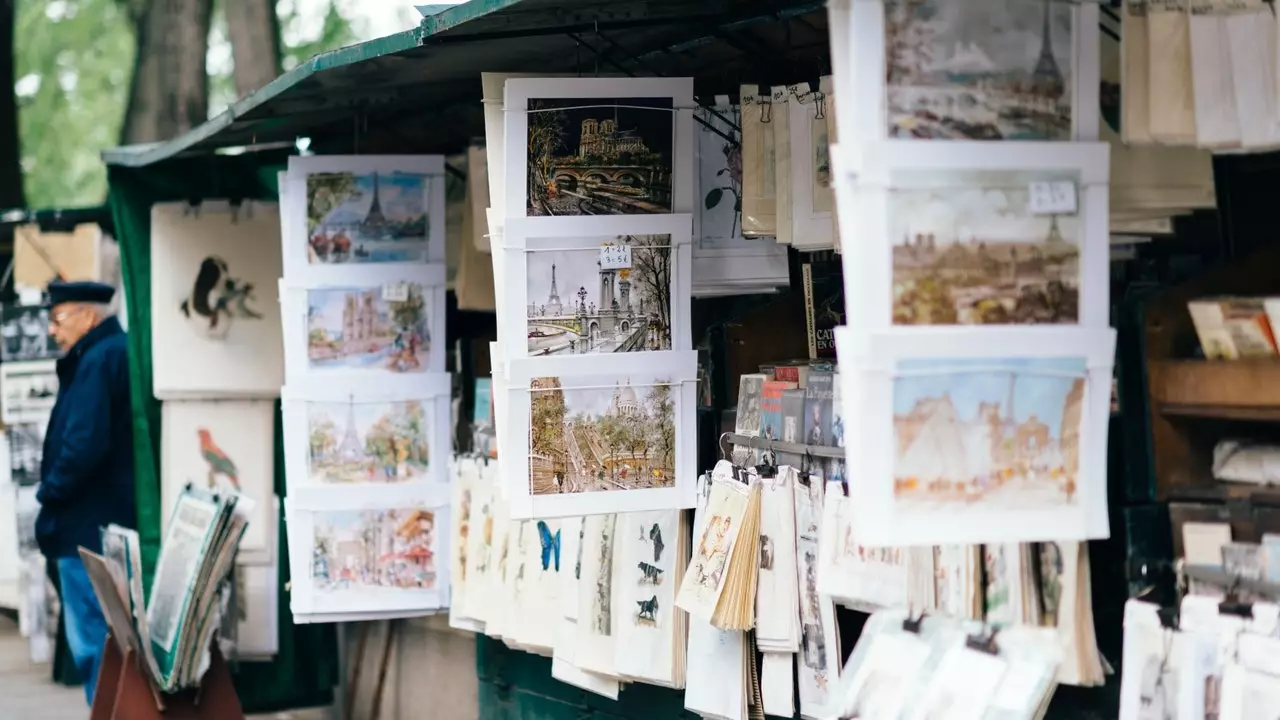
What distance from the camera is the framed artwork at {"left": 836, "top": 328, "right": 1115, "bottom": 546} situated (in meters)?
3.78

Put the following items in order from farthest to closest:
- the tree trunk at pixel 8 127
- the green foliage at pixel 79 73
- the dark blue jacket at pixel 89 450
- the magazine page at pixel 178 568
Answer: the green foliage at pixel 79 73
the tree trunk at pixel 8 127
the dark blue jacket at pixel 89 450
the magazine page at pixel 178 568

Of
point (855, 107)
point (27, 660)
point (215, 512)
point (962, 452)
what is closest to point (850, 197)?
point (855, 107)

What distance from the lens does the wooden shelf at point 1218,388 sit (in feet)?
13.7

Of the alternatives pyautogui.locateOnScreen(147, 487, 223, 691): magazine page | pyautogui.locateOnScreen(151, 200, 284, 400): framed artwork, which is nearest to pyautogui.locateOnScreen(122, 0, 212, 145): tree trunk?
pyautogui.locateOnScreen(151, 200, 284, 400): framed artwork

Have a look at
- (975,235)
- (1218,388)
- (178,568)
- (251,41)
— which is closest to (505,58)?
(975,235)

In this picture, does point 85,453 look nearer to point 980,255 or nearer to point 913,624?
point 913,624

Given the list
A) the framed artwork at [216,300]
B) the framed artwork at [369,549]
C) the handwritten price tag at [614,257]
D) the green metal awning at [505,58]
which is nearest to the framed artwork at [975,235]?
the green metal awning at [505,58]

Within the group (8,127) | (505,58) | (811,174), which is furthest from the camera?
(8,127)

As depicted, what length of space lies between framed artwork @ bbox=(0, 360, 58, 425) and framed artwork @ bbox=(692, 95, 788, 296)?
7.72 meters

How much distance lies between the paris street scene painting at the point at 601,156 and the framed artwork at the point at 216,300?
390 centimetres

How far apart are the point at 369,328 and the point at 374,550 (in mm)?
973

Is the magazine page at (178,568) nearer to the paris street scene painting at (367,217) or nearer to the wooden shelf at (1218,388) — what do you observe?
the paris street scene painting at (367,217)

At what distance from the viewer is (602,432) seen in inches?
213

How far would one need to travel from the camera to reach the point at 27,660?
12961mm
